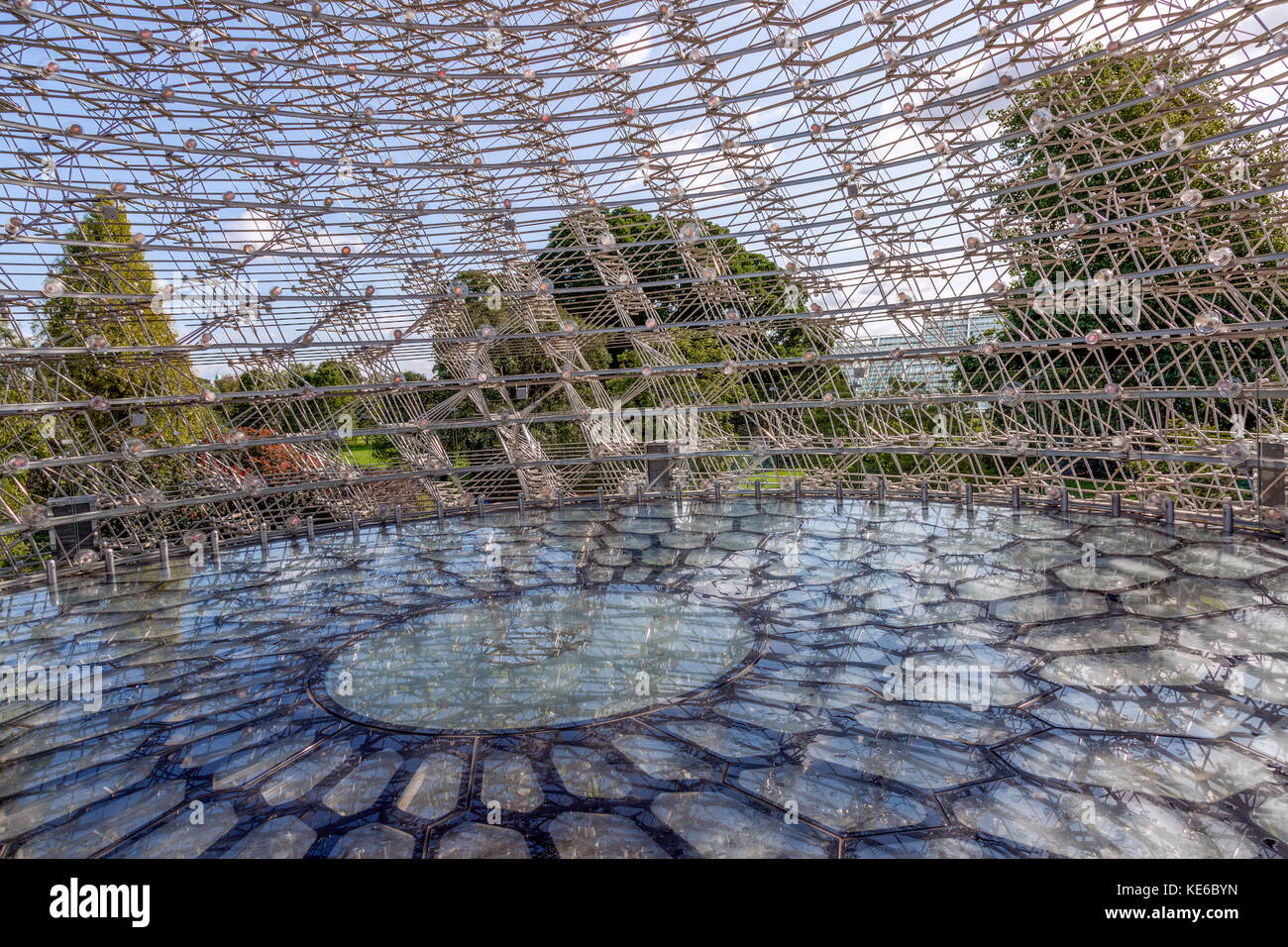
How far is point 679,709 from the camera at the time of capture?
7793mm

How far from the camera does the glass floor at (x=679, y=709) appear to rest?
5848 millimetres

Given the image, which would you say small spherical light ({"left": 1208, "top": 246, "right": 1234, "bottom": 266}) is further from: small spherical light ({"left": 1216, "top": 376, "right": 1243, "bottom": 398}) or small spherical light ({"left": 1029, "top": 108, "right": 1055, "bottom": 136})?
small spherical light ({"left": 1029, "top": 108, "right": 1055, "bottom": 136})

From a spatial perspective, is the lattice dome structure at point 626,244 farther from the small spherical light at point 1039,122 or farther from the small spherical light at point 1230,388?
the small spherical light at point 1230,388

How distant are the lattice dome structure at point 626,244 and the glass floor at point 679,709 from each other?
236 inches

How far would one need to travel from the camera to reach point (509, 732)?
24.6 feet

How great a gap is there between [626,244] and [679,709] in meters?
17.1

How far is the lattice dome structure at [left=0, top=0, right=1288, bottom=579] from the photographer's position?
57.2 feet

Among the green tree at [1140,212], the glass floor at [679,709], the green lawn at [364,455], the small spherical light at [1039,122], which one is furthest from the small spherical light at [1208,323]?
the green lawn at [364,455]

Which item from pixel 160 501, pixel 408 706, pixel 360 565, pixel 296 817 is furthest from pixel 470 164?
pixel 296 817

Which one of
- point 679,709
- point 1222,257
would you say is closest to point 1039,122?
point 1222,257

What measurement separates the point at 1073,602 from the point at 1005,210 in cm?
1333

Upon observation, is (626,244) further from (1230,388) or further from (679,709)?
(679,709)

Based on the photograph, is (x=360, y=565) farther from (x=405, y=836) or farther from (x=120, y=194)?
(x=120, y=194)

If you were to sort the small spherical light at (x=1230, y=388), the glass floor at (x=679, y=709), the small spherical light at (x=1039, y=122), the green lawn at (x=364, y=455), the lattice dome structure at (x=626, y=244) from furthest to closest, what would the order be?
the green lawn at (x=364, y=455), the lattice dome structure at (x=626, y=244), the small spherical light at (x=1039, y=122), the small spherical light at (x=1230, y=388), the glass floor at (x=679, y=709)
